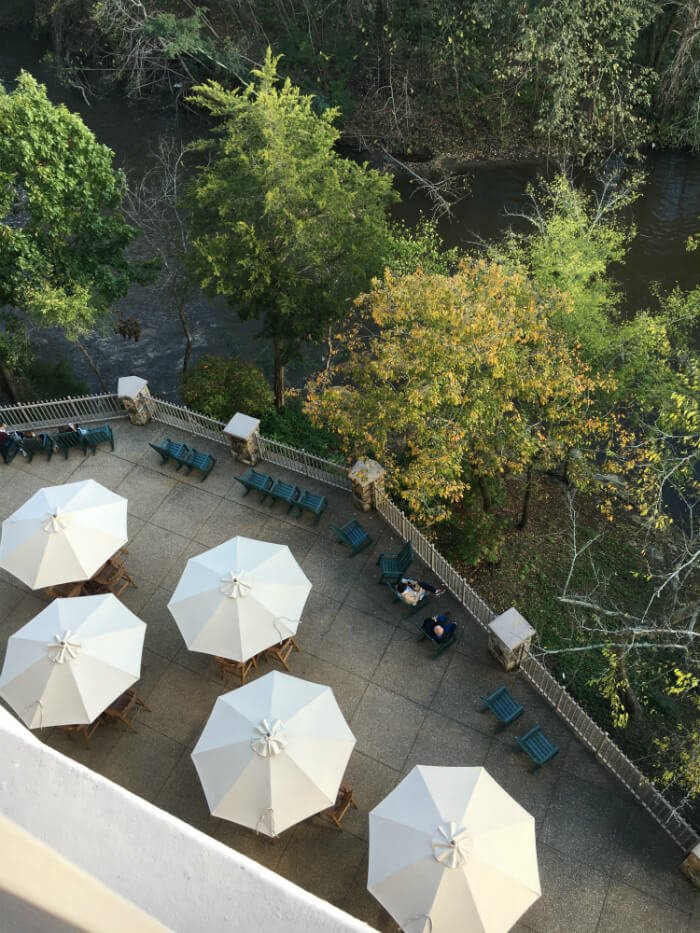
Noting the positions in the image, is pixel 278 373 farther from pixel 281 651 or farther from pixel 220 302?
pixel 281 651

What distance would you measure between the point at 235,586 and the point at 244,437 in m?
4.72

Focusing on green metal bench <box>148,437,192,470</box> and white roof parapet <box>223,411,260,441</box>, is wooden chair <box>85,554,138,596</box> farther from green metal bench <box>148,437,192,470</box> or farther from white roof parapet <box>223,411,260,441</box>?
white roof parapet <box>223,411,260,441</box>

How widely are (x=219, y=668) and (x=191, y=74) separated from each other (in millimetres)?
30113

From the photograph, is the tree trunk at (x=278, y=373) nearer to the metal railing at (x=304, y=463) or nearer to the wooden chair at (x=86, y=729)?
the metal railing at (x=304, y=463)

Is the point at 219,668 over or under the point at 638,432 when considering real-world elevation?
under

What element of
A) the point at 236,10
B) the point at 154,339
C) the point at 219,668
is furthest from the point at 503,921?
the point at 236,10

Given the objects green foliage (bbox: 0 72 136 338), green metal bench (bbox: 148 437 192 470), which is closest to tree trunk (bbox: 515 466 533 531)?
green metal bench (bbox: 148 437 192 470)

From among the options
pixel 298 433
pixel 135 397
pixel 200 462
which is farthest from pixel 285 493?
pixel 298 433

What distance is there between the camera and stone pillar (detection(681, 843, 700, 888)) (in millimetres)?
11672

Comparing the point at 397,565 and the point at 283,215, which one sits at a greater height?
the point at 283,215

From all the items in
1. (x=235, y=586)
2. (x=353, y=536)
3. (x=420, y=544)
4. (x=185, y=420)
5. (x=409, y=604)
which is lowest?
(x=235, y=586)

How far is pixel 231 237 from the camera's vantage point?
20.6m

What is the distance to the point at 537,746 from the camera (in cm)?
1295

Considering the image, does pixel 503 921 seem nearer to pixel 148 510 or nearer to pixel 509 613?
pixel 509 613
